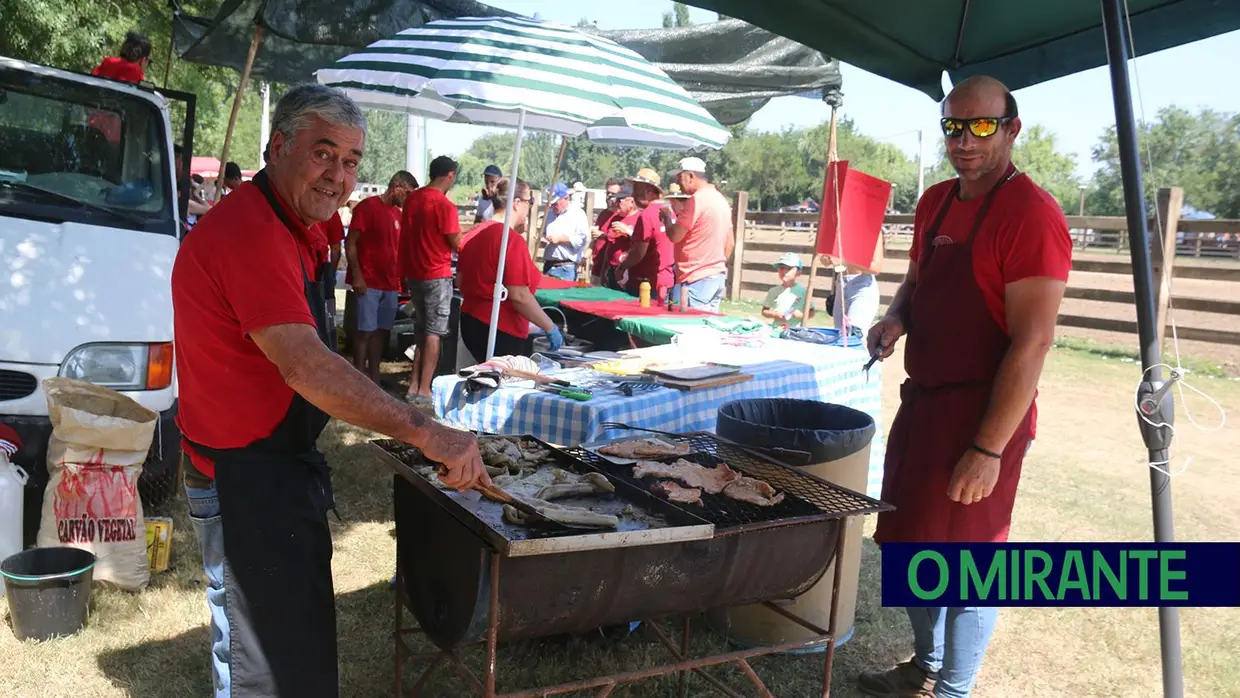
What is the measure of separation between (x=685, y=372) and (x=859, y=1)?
1941 mm

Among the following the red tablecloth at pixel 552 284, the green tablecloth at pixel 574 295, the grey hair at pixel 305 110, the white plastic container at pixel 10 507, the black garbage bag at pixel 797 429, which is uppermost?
the grey hair at pixel 305 110

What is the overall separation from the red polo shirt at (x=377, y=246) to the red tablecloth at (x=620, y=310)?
2.00 m

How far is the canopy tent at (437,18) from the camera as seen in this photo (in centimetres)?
764

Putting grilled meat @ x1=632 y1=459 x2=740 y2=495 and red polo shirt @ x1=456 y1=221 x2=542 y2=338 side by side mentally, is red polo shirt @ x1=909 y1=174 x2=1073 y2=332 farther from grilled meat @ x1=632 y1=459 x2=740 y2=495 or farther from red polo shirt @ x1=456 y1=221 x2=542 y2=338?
red polo shirt @ x1=456 y1=221 x2=542 y2=338

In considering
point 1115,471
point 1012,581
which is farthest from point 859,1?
point 1115,471

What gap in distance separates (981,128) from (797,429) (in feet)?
4.32

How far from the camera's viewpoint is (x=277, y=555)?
7.77 ft

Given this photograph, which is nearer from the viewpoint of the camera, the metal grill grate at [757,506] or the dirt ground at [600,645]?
the metal grill grate at [757,506]

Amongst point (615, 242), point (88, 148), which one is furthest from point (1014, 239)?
point (615, 242)

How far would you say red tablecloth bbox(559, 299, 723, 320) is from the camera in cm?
649

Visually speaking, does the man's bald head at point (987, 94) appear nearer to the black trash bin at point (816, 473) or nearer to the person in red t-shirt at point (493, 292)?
the black trash bin at point (816, 473)

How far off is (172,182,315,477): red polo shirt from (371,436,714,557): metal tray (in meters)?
0.55

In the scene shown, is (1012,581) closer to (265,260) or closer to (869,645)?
(869,645)

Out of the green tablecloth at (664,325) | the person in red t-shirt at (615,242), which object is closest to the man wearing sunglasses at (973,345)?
the green tablecloth at (664,325)
